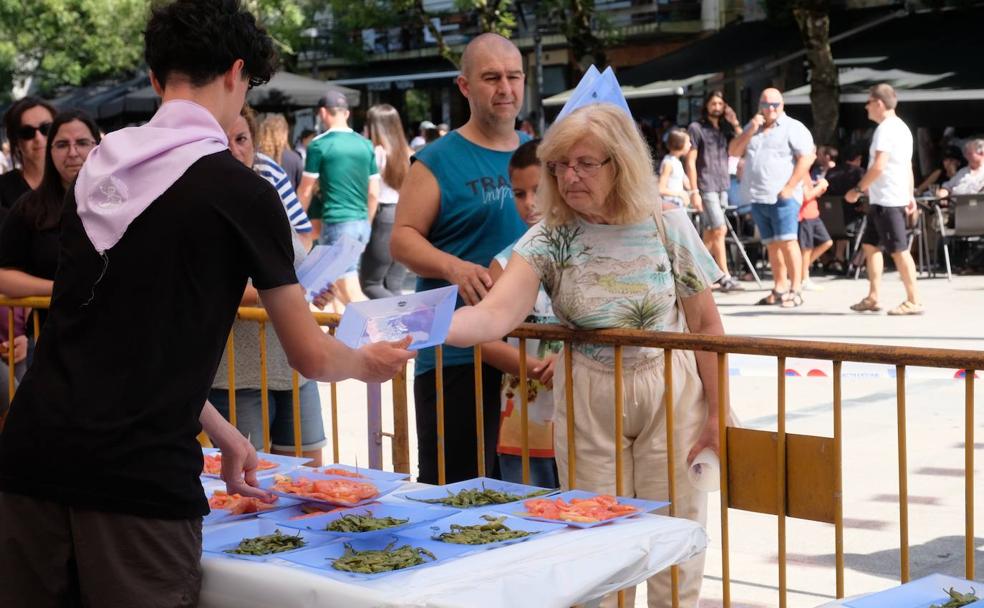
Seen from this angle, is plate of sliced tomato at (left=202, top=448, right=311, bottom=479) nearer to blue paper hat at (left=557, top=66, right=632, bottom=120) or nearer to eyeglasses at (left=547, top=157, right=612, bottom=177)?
eyeglasses at (left=547, top=157, right=612, bottom=177)

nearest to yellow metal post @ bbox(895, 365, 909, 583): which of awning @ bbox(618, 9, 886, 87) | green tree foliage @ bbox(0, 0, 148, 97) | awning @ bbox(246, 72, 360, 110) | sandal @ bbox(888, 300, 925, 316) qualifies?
sandal @ bbox(888, 300, 925, 316)

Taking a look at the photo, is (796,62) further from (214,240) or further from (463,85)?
(214,240)

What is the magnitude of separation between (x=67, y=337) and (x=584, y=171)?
5.52 feet

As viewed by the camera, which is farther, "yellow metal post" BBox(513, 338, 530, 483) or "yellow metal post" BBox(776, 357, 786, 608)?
"yellow metal post" BBox(513, 338, 530, 483)

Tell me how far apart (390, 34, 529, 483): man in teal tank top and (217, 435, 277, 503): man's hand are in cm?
147

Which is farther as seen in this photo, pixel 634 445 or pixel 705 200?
pixel 705 200

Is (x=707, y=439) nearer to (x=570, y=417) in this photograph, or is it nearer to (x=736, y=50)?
(x=570, y=417)

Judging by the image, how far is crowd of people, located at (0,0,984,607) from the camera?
271 centimetres

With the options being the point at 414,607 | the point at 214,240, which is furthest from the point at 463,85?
the point at 414,607

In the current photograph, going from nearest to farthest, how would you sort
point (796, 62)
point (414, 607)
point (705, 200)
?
point (414, 607)
point (705, 200)
point (796, 62)

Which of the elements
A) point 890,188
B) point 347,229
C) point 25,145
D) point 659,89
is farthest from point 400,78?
point 25,145

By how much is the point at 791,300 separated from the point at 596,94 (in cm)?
987

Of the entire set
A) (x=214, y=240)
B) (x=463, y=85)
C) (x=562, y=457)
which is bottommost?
(x=562, y=457)

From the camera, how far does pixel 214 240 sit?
271 cm
